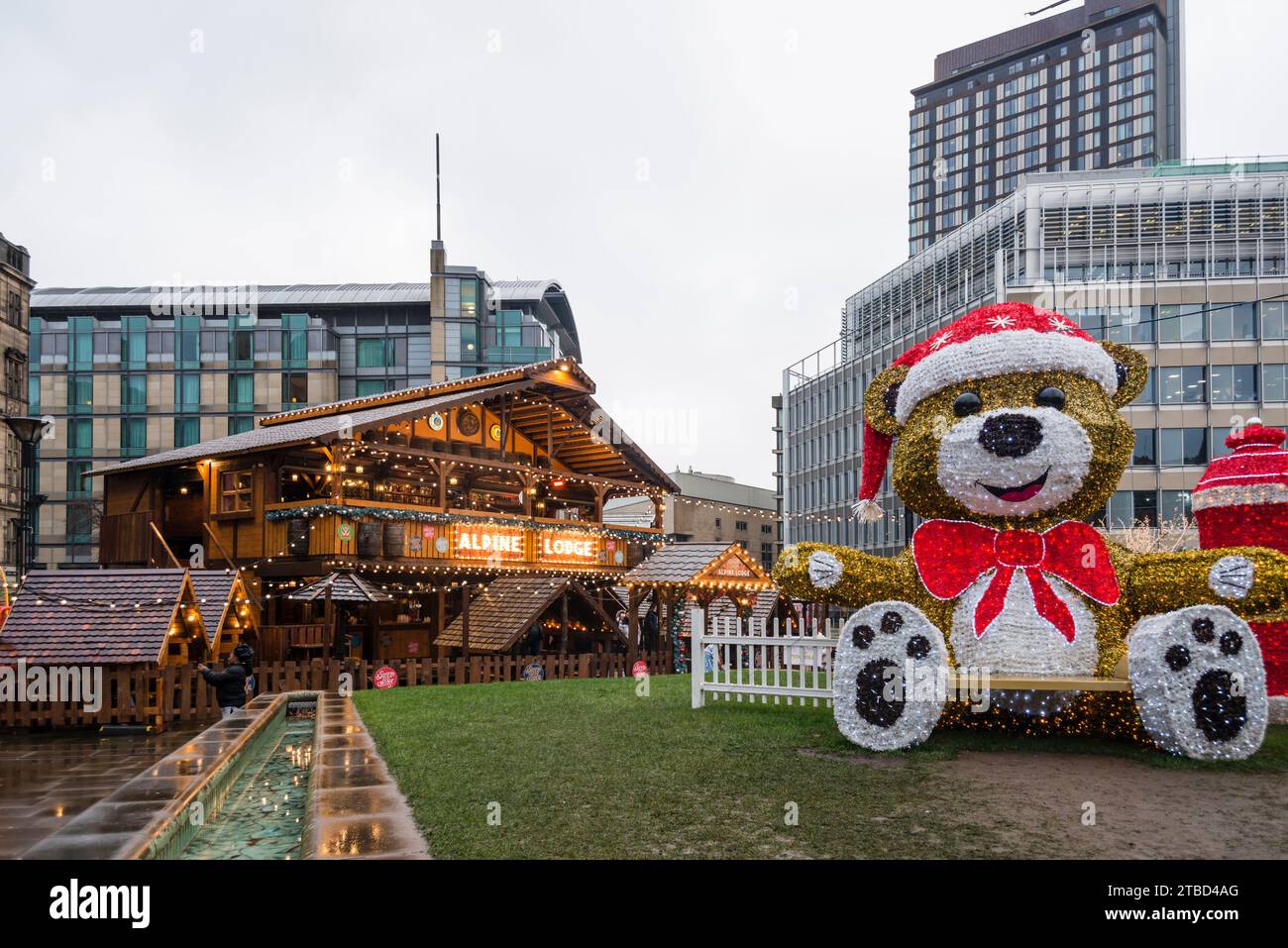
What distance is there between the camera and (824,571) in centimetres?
949

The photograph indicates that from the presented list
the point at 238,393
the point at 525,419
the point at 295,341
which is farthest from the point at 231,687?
the point at 295,341

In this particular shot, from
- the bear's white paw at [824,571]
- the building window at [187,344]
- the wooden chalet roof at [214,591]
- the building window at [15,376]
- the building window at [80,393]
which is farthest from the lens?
the building window at [187,344]

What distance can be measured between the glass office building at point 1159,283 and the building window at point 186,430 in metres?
42.9

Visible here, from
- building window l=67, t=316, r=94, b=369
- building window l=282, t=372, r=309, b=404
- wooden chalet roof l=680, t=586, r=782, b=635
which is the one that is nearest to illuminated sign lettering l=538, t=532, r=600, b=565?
wooden chalet roof l=680, t=586, r=782, b=635

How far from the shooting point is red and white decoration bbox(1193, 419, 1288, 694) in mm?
10391

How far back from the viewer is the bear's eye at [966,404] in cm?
921

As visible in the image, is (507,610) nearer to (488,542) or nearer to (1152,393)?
(488,542)

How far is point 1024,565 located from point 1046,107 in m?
108

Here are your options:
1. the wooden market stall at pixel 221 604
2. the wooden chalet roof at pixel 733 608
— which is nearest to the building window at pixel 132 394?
the wooden chalet roof at pixel 733 608

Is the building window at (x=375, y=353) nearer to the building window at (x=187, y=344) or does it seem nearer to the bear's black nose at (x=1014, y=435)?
the building window at (x=187, y=344)

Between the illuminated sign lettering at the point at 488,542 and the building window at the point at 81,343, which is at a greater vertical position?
the building window at the point at 81,343

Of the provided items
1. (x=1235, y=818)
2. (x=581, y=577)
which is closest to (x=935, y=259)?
(x=581, y=577)

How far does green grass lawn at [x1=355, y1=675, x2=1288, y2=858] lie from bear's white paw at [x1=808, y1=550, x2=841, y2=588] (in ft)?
5.08
